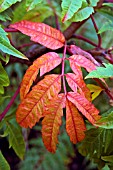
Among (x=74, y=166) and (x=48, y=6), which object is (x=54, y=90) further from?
(x=74, y=166)

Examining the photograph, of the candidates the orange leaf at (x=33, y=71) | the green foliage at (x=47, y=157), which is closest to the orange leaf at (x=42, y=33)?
the orange leaf at (x=33, y=71)

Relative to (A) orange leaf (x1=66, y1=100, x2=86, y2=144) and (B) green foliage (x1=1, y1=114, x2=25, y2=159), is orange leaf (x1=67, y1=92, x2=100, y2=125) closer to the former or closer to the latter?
(A) orange leaf (x1=66, y1=100, x2=86, y2=144)

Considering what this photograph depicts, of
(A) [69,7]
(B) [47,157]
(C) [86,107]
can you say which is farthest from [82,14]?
(B) [47,157]

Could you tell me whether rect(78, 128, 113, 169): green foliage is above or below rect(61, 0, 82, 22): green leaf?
below

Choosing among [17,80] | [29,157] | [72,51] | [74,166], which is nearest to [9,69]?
[17,80]

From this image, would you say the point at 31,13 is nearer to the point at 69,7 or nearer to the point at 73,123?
the point at 69,7

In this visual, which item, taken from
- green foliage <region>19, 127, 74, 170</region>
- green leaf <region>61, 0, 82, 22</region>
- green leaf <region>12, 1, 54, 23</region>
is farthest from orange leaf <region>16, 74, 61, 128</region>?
green foliage <region>19, 127, 74, 170</region>
